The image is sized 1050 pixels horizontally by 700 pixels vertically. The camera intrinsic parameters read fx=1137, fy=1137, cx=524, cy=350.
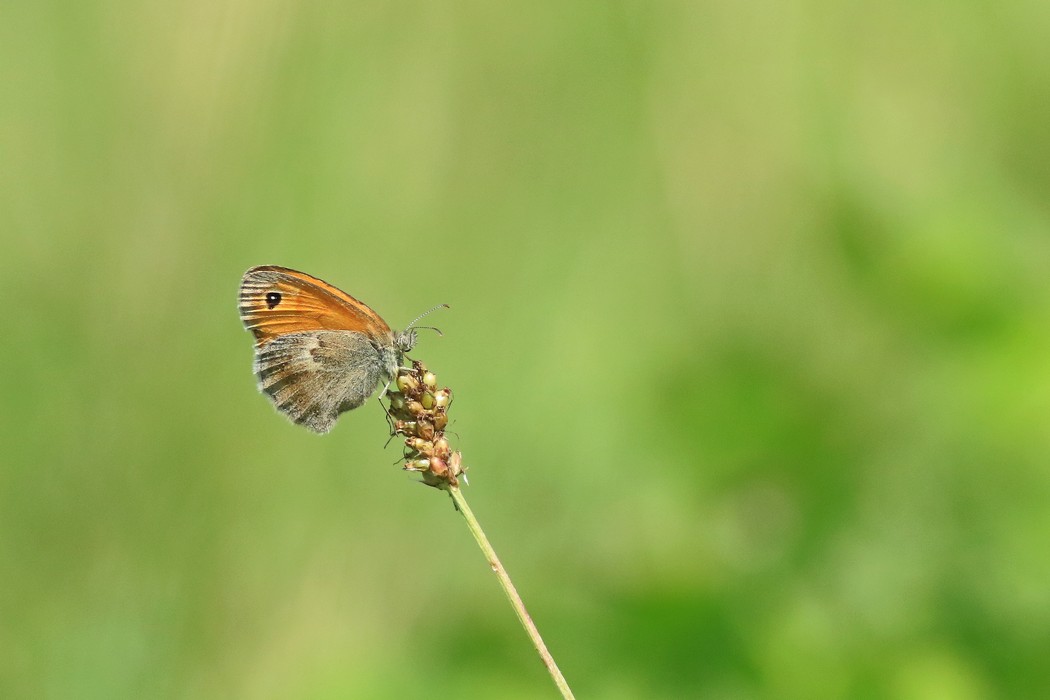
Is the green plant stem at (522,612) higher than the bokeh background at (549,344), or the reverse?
the bokeh background at (549,344)

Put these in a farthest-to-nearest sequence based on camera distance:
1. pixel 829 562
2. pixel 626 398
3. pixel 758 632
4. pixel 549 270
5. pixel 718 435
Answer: pixel 549 270
pixel 626 398
pixel 718 435
pixel 829 562
pixel 758 632

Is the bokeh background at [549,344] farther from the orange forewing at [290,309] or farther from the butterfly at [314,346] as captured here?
the orange forewing at [290,309]

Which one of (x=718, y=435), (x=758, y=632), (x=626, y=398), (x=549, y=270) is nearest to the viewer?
(x=758, y=632)

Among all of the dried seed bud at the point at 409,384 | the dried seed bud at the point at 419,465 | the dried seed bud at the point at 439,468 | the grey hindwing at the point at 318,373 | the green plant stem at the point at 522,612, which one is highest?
the grey hindwing at the point at 318,373

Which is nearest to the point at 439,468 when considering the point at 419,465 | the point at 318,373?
the point at 419,465

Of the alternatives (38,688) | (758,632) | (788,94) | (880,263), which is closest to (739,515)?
(758,632)

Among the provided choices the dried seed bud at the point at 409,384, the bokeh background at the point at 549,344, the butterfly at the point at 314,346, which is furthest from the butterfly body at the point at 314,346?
the dried seed bud at the point at 409,384

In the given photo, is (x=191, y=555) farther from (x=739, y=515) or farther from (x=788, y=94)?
(x=788, y=94)
